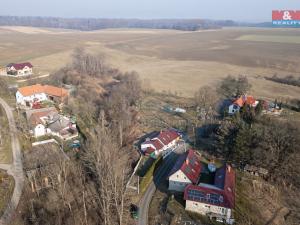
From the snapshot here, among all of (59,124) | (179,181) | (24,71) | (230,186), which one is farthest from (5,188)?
(24,71)

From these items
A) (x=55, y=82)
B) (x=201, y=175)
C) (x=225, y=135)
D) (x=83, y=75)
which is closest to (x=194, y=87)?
(x=83, y=75)

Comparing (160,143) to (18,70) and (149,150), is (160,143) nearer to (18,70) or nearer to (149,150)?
(149,150)

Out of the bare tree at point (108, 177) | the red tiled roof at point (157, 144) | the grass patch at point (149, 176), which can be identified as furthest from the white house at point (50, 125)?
the grass patch at point (149, 176)

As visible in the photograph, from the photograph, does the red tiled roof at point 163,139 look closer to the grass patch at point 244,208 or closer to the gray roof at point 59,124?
the grass patch at point 244,208

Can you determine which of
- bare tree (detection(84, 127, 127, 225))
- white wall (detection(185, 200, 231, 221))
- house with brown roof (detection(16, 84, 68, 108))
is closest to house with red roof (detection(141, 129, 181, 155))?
bare tree (detection(84, 127, 127, 225))

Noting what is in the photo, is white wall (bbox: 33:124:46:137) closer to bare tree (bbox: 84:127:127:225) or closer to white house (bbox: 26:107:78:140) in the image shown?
white house (bbox: 26:107:78:140)

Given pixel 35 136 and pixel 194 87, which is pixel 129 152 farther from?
pixel 194 87

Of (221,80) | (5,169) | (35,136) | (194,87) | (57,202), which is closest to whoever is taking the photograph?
(57,202)
